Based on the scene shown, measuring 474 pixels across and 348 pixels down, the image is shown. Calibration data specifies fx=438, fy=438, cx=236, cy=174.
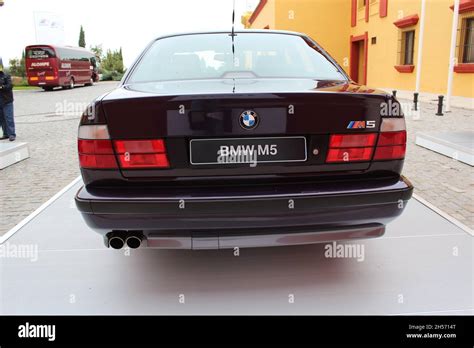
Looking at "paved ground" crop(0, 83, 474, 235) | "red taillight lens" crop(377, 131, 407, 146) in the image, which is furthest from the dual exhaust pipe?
"paved ground" crop(0, 83, 474, 235)

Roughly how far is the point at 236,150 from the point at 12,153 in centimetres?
542

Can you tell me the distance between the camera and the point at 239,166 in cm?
238

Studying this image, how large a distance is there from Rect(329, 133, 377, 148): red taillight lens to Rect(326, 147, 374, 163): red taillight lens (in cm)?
2

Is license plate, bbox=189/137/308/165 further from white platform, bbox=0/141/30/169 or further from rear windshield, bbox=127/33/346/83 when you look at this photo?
white platform, bbox=0/141/30/169

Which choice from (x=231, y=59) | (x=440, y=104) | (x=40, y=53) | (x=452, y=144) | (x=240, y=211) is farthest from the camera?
(x=40, y=53)

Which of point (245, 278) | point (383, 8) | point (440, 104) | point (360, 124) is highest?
point (383, 8)

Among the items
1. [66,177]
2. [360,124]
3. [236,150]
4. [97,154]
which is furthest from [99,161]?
[66,177]

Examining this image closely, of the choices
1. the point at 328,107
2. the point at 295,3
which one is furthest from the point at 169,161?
the point at 295,3

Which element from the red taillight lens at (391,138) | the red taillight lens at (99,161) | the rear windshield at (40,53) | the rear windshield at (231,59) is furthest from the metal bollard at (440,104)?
the rear windshield at (40,53)

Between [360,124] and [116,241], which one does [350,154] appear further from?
[116,241]

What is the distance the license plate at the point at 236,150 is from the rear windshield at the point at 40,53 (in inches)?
1113

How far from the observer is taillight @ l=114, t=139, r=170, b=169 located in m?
2.36
